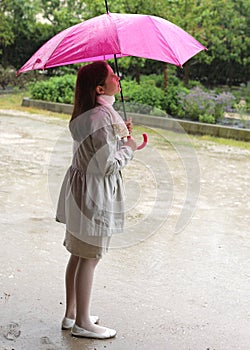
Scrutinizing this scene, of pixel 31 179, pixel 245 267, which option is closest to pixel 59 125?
pixel 31 179

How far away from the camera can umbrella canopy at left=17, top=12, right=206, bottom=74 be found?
3.10 metres

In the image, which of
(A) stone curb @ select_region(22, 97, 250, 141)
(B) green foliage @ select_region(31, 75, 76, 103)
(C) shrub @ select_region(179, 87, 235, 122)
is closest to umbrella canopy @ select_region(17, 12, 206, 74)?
(A) stone curb @ select_region(22, 97, 250, 141)

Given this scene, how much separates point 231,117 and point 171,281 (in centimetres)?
796

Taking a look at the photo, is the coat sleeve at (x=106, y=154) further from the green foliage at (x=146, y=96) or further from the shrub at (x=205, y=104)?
the green foliage at (x=146, y=96)

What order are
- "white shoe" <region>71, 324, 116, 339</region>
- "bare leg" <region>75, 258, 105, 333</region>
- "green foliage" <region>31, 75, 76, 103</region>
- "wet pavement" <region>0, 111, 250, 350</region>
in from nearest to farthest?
"bare leg" <region>75, 258, 105, 333</region> < "white shoe" <region>71, 324, 116, 339</region> < "wet pavement" <region>0, 111, 250, 350</region> < "green foliage" <region>31, 75, 76, 103</region>

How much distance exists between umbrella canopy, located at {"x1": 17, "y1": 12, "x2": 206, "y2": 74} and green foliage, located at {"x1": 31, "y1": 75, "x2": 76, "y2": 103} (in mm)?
10040

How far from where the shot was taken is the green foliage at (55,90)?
13.4 metres

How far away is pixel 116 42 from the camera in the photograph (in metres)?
3.09

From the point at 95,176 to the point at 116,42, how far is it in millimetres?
683

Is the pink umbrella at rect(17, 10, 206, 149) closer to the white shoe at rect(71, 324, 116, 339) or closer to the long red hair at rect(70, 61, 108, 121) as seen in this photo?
the long red hair at rect(70, 61, 108, 121)

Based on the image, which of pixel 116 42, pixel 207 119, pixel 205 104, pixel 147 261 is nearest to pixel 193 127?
pixel 207 119

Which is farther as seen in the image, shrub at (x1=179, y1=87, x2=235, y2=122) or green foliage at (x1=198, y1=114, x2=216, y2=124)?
shrub at (x1=179, y1=87, x2=235, y2=122)

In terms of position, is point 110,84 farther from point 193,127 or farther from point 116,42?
point 193,127

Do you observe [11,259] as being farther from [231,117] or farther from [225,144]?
[231,117]
